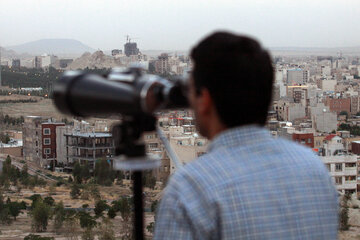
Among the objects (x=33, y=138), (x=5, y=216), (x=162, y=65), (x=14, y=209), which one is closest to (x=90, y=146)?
(x=33, y=138)

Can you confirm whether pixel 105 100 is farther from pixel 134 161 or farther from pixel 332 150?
pixel 332 150

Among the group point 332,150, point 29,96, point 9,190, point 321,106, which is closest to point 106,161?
point 9,190

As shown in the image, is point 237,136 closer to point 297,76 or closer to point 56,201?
point 56,201

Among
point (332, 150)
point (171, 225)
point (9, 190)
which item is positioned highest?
point (171, 225)

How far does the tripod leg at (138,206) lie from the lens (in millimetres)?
585

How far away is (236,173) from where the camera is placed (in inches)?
23.2

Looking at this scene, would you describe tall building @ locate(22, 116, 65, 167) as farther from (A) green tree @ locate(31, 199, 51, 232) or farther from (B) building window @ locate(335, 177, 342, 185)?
(B) building window @ locate(335, 177, 342, 185)

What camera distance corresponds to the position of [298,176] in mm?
618

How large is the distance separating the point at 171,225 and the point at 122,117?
0.31 feet

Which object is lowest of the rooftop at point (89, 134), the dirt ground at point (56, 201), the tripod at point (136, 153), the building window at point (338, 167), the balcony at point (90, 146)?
the dirt ground at point (56, 201)

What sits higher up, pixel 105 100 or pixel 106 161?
pixel 105 100

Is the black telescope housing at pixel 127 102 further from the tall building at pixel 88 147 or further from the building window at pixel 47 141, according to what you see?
the building window at pixel 47 141

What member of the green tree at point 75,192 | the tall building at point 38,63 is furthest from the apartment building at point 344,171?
the tall building at point 38,63

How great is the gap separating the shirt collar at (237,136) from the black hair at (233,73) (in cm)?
1
